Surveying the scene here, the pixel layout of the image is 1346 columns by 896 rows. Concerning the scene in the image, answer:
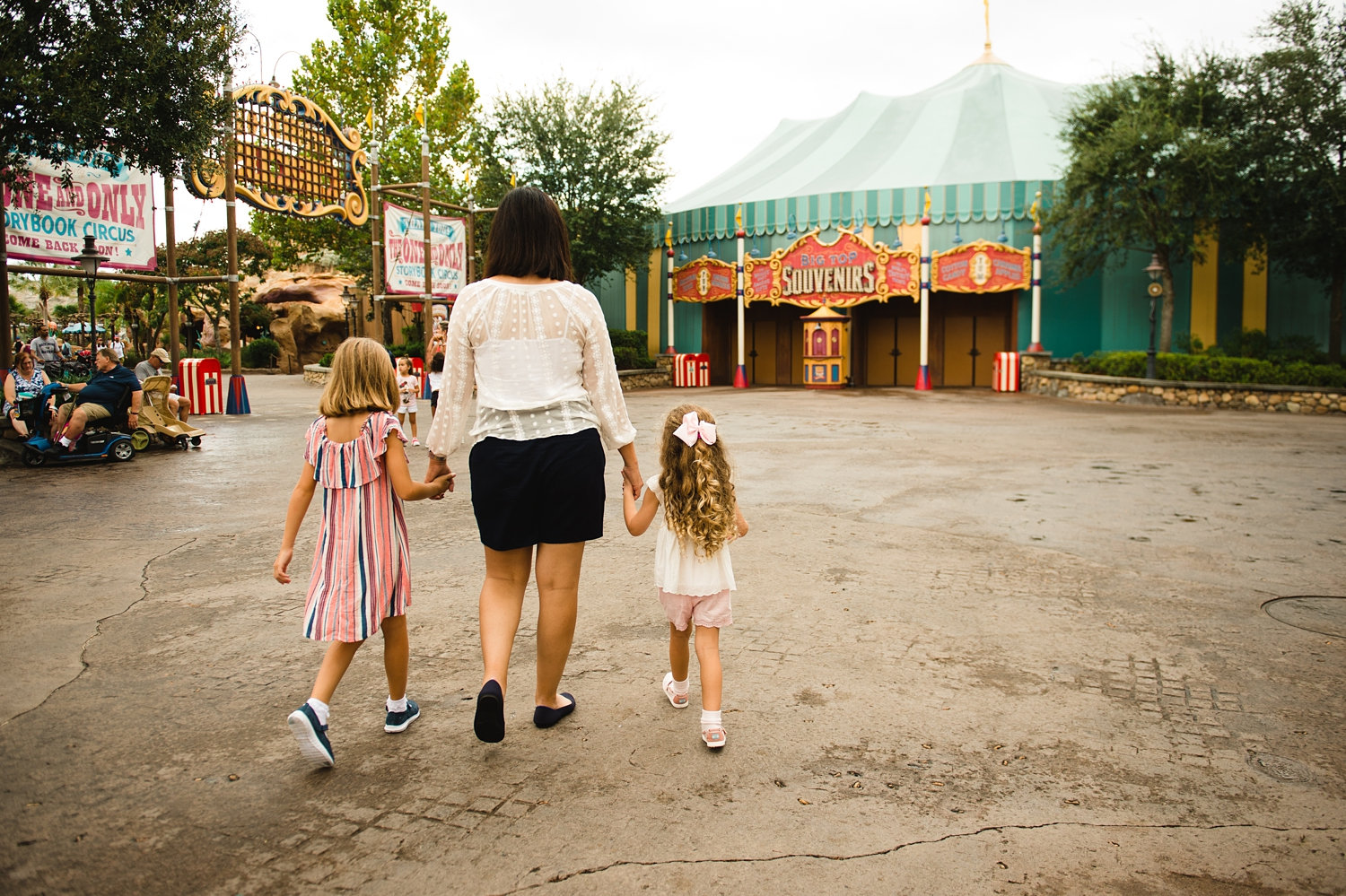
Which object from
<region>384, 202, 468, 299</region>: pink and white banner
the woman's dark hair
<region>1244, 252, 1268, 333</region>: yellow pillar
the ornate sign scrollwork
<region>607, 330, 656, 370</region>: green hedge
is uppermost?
the ornate sign scrollwork

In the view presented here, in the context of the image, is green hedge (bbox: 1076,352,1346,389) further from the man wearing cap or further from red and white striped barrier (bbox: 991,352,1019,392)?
the man wearing cap

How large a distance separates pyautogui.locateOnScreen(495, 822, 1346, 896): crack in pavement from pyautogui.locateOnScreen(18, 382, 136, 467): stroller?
32.0 feet

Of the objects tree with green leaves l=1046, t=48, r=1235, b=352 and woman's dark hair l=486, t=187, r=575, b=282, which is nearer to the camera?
woman's dark hair l=486, t=187, r=575, b=282

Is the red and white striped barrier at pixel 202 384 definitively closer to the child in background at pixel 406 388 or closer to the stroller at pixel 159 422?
the stroller at pixel 159 422

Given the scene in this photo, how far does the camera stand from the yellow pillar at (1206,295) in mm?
20938

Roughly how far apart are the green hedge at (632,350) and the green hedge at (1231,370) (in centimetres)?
1173

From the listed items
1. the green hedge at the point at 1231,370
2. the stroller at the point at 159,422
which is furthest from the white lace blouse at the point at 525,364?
the green hedge at the point at 1231,370

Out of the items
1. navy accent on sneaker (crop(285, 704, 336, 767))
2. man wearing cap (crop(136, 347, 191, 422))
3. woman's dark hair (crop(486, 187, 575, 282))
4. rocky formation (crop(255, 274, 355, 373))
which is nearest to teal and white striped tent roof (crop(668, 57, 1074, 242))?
man wearing cap (crop(136, 347, 191, 422))

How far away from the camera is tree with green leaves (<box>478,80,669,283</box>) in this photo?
977 inches

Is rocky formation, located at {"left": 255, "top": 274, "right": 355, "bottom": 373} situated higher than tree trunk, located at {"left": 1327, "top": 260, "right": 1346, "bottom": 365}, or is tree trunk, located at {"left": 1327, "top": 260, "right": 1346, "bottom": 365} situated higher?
rocky formation, located at {"left": 255, "top": 274, "right": 355, "bottom": 373}

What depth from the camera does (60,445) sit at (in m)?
9.88

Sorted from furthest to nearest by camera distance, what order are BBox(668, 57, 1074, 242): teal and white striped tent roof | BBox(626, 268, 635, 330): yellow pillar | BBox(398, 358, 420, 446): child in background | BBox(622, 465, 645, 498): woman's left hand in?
BBox(626, 268, 635, 330): yellow pillar < BBox(668, 57, 1074, 242): teal and white striped tent roof < BBox(398, 358, 420, 446): child in background < BBox(622, 465, 645, 498): woman's left hand

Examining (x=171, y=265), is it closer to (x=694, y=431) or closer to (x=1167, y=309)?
(x=694, y=431)

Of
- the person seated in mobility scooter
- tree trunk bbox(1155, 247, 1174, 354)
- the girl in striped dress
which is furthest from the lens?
tree trunk bbox(1155, 247, 1174, 354)
